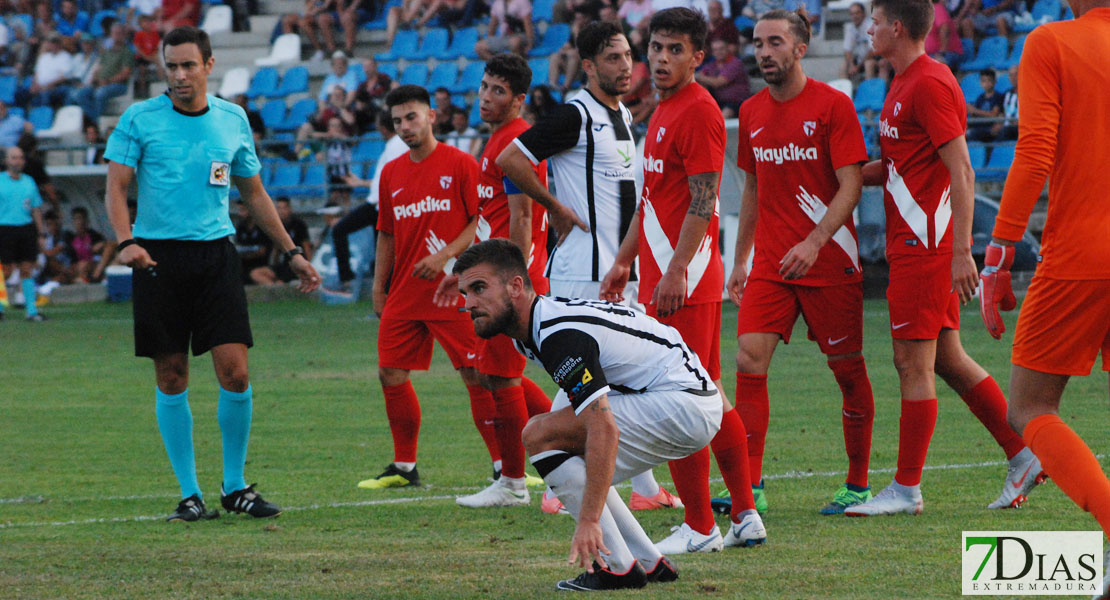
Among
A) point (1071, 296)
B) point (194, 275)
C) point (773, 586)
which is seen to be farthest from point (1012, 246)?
point (194, 275)

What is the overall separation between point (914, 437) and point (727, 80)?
44.5ft

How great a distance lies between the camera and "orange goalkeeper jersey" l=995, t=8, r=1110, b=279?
446cm

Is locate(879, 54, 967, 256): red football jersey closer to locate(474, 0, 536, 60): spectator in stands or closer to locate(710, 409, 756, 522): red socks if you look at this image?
locate(710, 409, 756, 522): red socks

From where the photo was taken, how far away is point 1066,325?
4465 mm

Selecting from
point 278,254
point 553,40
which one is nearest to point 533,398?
point 278,254

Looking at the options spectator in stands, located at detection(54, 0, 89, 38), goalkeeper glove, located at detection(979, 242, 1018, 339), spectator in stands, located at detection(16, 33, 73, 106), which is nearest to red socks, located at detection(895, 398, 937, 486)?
goalkeeper glove, located at detection(979, 242, 1018, 339)

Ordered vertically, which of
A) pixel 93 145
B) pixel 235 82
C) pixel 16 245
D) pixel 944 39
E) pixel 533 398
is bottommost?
pixel 16 245

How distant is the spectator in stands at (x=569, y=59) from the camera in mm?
21219

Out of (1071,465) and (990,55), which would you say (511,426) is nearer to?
(1071,465)

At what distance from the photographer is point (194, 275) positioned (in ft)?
21.8

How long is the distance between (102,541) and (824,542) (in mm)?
2987

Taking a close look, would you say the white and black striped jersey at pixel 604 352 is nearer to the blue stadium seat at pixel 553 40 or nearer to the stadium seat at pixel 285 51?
the blue stadium seat at pixel 553 40

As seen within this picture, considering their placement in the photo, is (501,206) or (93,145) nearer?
(501,206)

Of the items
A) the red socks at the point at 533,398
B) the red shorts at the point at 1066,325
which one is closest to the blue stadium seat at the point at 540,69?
the red socks at the point at 533,398
